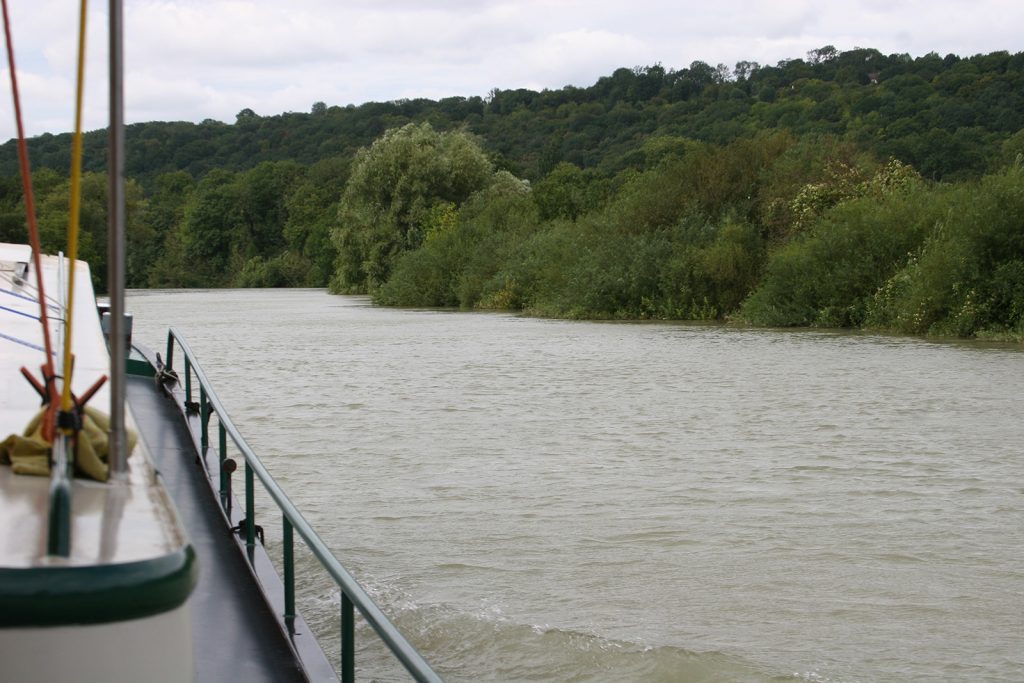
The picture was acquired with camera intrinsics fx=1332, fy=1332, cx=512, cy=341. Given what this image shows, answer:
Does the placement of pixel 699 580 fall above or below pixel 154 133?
below

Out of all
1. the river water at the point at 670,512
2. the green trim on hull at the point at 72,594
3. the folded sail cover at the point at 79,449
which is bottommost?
the river water at the point at 670,512

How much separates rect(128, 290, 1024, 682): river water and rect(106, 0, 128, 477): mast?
454 centimetres

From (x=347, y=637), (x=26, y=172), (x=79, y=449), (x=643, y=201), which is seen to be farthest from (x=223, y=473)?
(x=643, y=201)

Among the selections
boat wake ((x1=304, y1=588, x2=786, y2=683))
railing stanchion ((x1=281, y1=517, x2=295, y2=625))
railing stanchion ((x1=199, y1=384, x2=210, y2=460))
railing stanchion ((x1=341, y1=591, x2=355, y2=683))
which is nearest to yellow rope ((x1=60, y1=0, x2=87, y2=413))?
railing stanchion ((x1=341, y1=591, x2=355, y2=683))

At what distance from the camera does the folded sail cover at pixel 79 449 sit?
234 cm

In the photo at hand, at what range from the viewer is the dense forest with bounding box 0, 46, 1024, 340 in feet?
90.4

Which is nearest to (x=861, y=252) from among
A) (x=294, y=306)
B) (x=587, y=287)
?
(x=587, y=287)

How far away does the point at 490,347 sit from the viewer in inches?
1062

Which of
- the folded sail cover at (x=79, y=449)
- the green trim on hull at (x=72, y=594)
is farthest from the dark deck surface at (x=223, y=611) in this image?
the green trim on hull at (x=72, y=594)

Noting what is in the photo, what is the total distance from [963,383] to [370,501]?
35.3 ft

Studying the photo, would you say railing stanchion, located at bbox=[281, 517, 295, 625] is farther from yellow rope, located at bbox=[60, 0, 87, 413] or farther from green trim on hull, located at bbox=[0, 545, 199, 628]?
green trim on hull, located at bbox=[0, 545, 199, 628]

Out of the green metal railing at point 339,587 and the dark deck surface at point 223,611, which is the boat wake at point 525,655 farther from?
the green metal railing at point 339,587

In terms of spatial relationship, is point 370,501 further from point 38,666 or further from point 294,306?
point 294,306

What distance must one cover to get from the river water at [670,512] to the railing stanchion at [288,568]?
6.56ft
